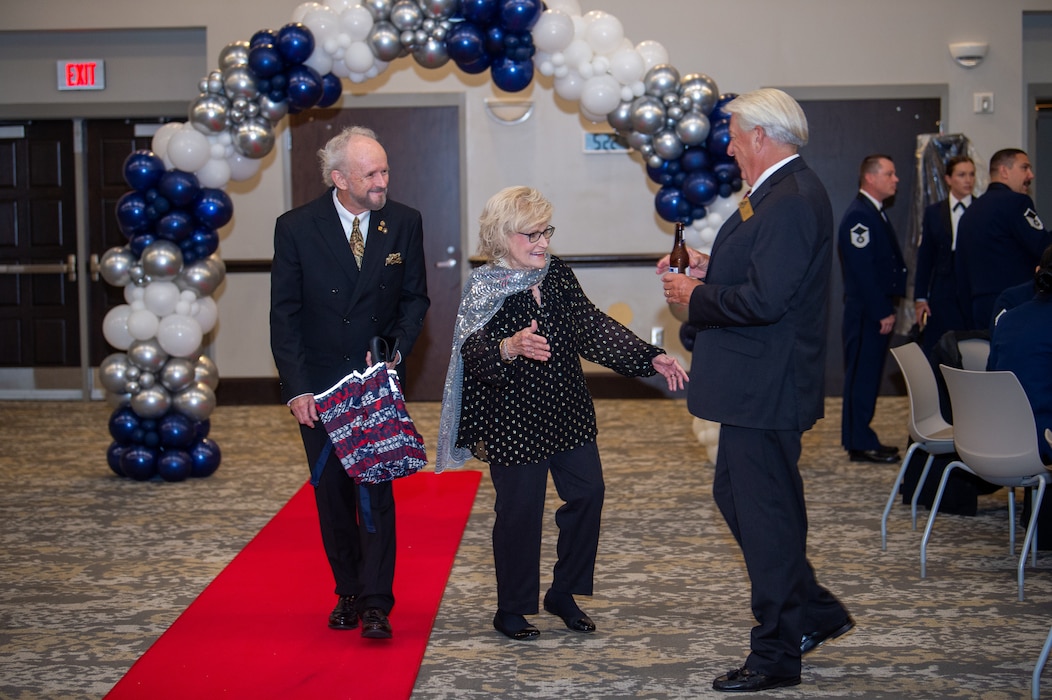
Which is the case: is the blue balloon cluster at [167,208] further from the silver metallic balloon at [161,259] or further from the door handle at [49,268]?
the door handle at [49,268]

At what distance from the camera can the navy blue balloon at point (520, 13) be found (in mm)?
5910

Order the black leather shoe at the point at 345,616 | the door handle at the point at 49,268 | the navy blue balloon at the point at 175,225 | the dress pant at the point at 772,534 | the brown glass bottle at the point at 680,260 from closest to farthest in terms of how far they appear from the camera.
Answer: the dress pant at the point at 772,534
the brown glass bottle at the point at 680,260
the black leather shoe at the point at 345,616
the navy blue balloon at the point at 175,225
the door handle at the point at 49,268

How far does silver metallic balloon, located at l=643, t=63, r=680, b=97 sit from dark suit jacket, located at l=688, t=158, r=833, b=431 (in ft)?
9.40

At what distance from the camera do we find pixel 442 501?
6.13 m

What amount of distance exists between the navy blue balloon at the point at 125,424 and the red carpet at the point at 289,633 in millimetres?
1580

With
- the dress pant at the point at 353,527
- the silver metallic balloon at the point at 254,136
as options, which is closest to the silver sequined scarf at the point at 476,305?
the dress pant at the point at 353,527

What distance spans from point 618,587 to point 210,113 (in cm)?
357

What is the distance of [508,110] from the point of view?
931 cm

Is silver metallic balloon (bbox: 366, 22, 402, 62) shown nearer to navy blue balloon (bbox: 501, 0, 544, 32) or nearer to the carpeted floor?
navy blue balloon (bbox: 501, 0, 544, 32)

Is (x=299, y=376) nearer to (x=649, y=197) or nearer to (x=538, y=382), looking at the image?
(x=538, y=382)

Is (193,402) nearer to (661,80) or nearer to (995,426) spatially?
(661,80)

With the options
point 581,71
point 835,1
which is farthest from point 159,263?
point 835,1

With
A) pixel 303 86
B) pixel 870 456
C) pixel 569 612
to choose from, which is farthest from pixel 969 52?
pixel 569 612

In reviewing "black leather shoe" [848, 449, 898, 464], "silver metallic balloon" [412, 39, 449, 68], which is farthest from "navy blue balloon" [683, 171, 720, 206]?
"black leather shoe" [848, 449, 898, 464]
